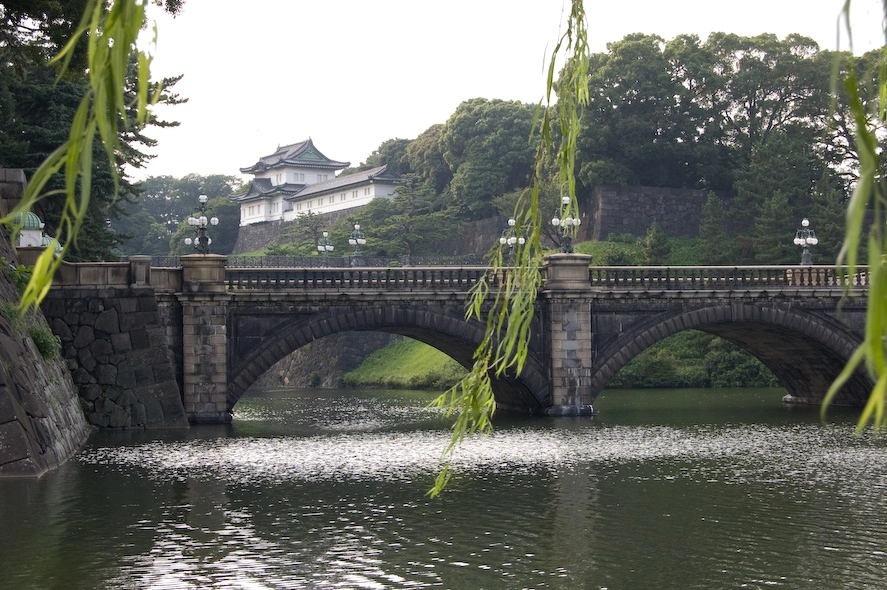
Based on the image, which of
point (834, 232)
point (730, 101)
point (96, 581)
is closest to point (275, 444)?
point (96, 581)

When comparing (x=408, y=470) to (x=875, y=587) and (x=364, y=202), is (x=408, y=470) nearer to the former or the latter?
(x=875, y=587)

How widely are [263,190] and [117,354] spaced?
70.0 metres

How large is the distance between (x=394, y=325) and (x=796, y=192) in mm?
35941

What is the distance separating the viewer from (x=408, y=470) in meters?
22.6

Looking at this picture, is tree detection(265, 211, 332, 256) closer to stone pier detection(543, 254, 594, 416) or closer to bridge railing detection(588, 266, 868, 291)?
bridge railing detection(588, 266, 868, 291)

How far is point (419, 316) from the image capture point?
34812 millimetres

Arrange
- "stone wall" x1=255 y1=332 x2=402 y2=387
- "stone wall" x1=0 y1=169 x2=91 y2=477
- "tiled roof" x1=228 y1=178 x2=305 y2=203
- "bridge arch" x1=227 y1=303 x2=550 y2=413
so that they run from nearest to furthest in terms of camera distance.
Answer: "stone wall" x1=0 y1=169 x2=91 y2=477
"bridge arch" x1=227 y1=303 x2=550 y2=413
"stone wall" x1=255 y1=332 x2=402 y2=387
"tiled roof" x1=228 y1=178 x2=305 y2=203

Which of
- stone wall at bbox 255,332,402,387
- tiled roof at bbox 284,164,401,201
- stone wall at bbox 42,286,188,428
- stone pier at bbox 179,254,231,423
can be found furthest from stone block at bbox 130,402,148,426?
tiled roof at bbox 284,164,401,201

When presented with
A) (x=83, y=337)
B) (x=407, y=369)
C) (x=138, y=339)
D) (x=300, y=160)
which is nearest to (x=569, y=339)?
(x=138, y=339)

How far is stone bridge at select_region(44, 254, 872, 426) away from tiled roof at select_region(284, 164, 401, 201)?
45766mm

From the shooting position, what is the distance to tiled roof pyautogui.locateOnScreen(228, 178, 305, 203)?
96375 millimetres

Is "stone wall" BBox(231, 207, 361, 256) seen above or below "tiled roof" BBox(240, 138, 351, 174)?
below

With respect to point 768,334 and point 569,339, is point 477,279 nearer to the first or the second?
point 569,339

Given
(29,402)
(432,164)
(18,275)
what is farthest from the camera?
(432,164)
